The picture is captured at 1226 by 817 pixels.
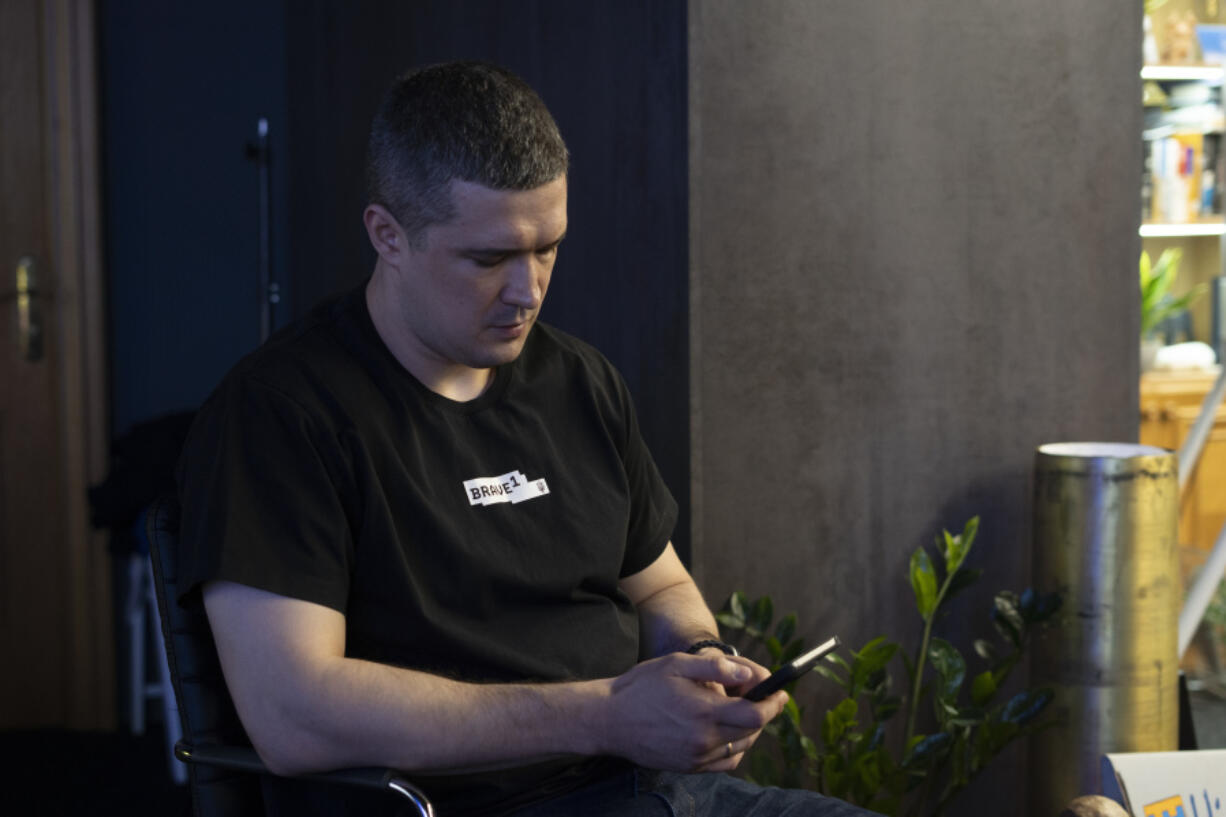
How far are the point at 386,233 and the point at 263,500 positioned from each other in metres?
0.34

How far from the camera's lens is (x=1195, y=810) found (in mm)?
1978

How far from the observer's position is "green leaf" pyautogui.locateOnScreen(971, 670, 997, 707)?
2193 millimetres

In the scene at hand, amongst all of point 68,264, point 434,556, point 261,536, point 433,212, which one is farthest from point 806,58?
point 68,264

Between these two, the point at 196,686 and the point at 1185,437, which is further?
the point at 1185,437

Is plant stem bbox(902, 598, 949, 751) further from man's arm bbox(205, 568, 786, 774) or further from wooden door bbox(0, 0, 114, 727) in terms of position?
wooden door bbox(0, 0, 114, 727)

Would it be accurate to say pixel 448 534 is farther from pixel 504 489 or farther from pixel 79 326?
pixel 79 326

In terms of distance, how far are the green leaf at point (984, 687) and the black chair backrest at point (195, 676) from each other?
125cm

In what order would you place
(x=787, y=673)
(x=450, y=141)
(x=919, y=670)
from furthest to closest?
(x=919, y=670)
(x=450, y=141)
(x=787, y=673)

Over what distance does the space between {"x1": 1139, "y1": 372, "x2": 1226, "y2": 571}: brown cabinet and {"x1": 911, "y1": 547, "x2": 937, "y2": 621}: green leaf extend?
227cm

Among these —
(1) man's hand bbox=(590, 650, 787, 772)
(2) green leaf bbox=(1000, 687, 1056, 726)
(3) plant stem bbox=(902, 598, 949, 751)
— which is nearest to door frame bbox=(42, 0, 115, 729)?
(3) plant stem bbox=(902, 598, 949, 751)

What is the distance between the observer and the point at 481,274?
1.45m

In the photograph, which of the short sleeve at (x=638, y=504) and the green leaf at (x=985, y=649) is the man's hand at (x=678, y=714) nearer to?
the short sleeve at (x=638, y=504)

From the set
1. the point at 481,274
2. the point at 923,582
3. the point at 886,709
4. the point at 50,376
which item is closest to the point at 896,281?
the point at 923,582

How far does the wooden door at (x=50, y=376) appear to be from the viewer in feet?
12.5
